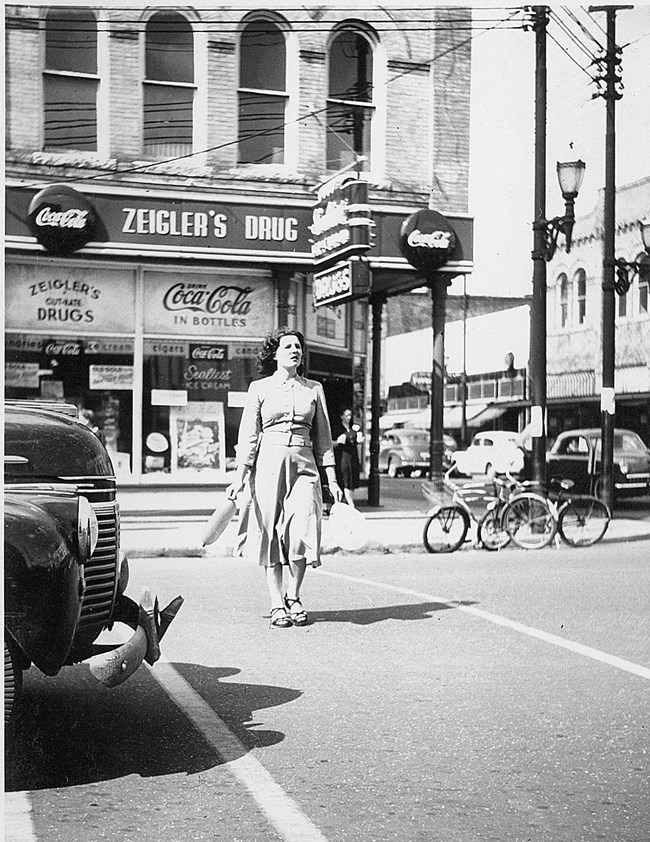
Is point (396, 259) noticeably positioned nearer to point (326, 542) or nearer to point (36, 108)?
point (36, 108)

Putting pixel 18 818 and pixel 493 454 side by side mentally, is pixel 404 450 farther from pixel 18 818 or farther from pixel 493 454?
pixel 18 818

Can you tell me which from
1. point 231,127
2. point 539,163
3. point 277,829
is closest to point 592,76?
point 539,163

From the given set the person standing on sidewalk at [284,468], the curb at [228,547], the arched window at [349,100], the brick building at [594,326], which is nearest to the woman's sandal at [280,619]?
the person standing on sidewalk at [284,468]

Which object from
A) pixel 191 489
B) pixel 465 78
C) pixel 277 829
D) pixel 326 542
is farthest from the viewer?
pixel 326 542

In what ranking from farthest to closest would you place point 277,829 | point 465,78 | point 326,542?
point 326,542
point 465,78
point 277,829

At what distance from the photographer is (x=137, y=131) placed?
9.70 ft

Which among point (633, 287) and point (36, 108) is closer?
point (36, 108)

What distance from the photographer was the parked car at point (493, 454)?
129 inches

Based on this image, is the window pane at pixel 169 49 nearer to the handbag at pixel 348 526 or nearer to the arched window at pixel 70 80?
the arched window at pixel 70 80

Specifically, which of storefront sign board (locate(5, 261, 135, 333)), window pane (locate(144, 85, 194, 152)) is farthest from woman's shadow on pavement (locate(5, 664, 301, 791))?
window pane (locate(144, 85, 194, 152))

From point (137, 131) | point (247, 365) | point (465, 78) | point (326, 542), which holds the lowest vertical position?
point (326, 542)

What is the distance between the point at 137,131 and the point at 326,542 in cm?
231

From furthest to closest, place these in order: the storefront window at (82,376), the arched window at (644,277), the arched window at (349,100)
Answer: the arched window at (644,277) → the arched window at (349,100) → the storefront window at (82,376)

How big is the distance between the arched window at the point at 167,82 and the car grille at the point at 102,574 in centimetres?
96
